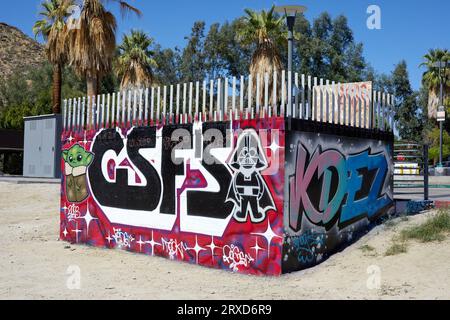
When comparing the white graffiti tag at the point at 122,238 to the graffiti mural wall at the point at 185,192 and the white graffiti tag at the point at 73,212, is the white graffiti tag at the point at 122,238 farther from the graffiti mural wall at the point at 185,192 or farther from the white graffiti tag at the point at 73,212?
the white graffiti tag at the point at 73,212

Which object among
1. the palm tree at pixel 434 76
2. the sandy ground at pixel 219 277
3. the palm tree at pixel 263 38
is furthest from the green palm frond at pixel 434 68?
the sandy ground at pixel 219 277

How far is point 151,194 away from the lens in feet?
36.4

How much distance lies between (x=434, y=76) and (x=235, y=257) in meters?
41.6

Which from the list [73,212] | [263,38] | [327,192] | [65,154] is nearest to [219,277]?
[327,192]

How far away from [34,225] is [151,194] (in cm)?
682

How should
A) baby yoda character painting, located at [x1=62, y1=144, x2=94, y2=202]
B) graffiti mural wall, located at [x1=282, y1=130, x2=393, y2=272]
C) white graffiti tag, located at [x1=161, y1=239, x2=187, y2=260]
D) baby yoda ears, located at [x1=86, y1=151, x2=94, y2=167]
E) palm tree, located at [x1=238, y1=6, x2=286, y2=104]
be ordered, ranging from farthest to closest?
palm tree, located at [x1=238, y1=6, x2=286, y2=104], baby yoda character painting, located at [x1=62, y1=144, x2=94, y2=202], baby yoda ears, located at [x1=86, y1=151, x2=94, y2=167], white graffiti tag, located at [x1=161, y1=239, x2=187, y2=260], graffiti mural wall, located at [x1=282, y1=130, x2=393, y2=272]

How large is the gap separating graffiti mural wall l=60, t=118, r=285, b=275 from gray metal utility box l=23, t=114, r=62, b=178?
2084 cm

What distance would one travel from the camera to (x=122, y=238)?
1176cm

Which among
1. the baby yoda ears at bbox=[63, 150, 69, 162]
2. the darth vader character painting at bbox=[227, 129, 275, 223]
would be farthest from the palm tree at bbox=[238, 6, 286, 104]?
the darth vader character painting at bbox=[227, 129, 275, 223]

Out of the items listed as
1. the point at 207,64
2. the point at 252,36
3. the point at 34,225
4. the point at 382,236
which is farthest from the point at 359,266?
the point at 207,64

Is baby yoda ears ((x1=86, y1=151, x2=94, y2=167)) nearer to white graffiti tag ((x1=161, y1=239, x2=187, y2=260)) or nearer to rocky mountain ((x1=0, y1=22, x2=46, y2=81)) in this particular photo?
white graffiti tag ((x1=161, y1=239, x2=187, y2=260))

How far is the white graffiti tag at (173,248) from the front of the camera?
10.3m

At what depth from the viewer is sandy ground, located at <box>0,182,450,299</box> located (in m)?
7.63

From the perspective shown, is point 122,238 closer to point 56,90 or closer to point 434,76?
point 56,90
